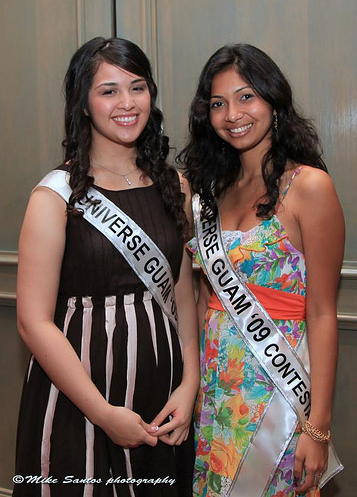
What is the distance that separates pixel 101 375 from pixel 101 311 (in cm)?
14

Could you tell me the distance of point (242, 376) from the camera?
4.99ft

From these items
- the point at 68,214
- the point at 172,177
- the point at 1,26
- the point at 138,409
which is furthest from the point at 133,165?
the point at 1,26

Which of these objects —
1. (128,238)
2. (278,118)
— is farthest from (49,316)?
(278,118)

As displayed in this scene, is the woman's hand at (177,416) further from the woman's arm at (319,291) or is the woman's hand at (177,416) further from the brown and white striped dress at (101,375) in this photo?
the woman's arm at (319,291)

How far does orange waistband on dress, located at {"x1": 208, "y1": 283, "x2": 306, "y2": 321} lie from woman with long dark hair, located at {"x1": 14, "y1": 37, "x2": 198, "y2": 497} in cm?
21

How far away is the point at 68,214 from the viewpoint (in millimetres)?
1419

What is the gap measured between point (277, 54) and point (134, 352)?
959mm

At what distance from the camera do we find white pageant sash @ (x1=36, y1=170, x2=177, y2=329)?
1.44 m

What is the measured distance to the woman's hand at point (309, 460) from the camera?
4.78 feet

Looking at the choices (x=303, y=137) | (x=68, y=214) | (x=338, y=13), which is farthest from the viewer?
(x=338, y=13)

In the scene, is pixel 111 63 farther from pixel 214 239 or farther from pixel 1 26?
pixel 1 26

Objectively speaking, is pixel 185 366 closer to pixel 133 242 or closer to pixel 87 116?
pixel 133 242

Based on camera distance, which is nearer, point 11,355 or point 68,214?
point 68,214

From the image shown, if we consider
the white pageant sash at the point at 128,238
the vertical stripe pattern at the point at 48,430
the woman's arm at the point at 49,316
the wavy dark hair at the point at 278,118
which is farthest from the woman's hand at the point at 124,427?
the wavy dark hair at the point at 278,118
